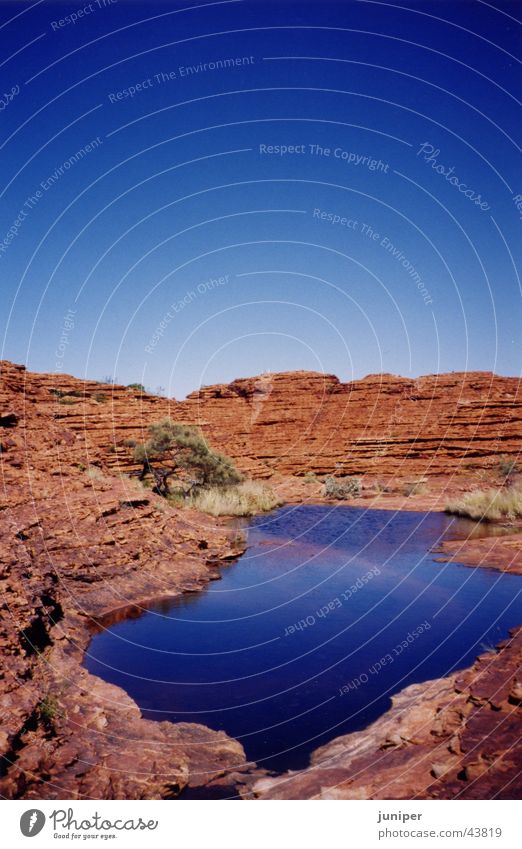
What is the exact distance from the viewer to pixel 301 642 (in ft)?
27.9

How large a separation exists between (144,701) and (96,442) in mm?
24813

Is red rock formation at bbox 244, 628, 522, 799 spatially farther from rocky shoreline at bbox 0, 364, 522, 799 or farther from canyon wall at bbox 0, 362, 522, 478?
canyon wall at bbox 0, 362, 522, 478

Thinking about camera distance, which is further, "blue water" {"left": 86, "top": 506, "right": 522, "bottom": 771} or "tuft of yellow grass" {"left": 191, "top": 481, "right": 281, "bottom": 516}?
"tuft of yellow grass" {"left": 191, "top": 481, "right": 281, "bottom": 516}

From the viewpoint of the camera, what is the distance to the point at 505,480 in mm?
27000

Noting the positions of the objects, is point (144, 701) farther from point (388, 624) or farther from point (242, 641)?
point (388, 624)

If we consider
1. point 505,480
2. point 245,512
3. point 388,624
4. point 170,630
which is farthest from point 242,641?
point 505,480

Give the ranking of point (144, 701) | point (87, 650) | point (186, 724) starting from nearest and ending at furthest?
point (186, 724) < point (144, 701) < point (87, 650)

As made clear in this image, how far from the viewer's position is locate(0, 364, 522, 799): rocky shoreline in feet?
14.7

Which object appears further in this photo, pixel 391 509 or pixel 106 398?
pixel 106 398

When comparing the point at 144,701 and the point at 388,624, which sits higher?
the point at 388,624

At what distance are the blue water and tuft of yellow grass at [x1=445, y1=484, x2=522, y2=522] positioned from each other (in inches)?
254

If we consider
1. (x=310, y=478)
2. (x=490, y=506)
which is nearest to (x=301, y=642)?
(x=490, y=506)

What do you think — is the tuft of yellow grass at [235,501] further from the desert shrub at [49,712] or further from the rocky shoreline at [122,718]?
the desert shrub at [49,712]

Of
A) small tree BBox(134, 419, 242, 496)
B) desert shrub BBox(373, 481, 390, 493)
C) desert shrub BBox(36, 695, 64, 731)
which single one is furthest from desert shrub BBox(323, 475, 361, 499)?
desert shrub BBox(36, 695, 64, 731)
